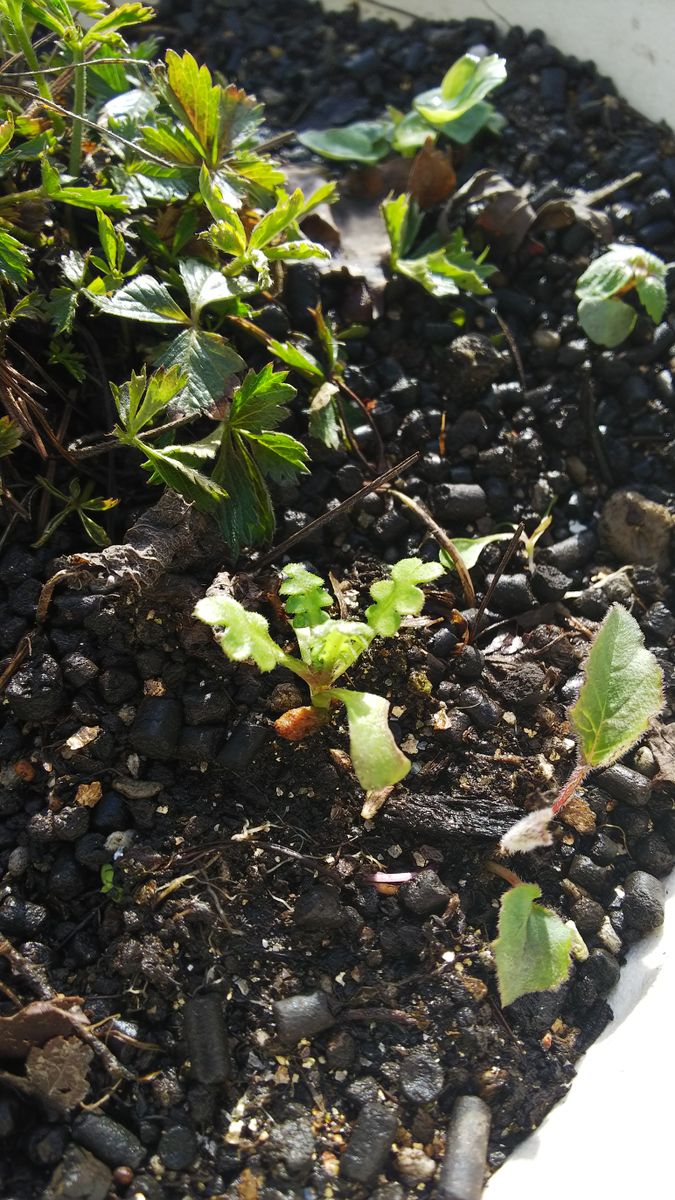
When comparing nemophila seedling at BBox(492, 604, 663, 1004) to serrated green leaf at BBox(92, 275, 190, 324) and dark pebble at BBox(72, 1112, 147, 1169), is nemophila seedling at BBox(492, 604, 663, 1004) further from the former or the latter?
serrated green leaf at BBox(92, 275, 190, 324)

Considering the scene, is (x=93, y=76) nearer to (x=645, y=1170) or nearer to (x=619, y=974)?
(x=619, y=974)

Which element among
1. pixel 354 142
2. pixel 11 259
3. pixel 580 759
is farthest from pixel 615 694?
pixel 354 142

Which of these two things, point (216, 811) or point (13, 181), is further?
point (13, 181)

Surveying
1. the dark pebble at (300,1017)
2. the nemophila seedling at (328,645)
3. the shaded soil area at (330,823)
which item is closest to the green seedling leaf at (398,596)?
the nemophila seedling at (328,645)

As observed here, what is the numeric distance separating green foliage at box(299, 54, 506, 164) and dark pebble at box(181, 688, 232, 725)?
1.13 metres

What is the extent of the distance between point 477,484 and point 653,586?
32cm

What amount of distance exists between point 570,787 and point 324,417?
646mm

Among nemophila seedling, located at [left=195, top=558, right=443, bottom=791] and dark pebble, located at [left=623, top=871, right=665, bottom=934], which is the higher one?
nemophila seedling, located at [left=195, top=558, right=443, bottom=791]

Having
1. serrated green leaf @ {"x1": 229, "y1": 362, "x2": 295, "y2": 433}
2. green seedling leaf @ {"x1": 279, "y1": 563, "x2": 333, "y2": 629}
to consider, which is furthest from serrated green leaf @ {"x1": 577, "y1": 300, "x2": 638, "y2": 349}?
green seedling leaf @ {"x1": 279, "y1": 563, "x2": 333, "y2": 629}

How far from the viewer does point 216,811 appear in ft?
4.11

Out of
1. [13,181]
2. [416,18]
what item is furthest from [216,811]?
[416,18]

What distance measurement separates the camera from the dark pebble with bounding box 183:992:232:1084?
3.60 ft

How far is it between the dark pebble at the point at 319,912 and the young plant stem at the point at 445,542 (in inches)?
19.4

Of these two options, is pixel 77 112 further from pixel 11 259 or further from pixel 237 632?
pixel 237 632
